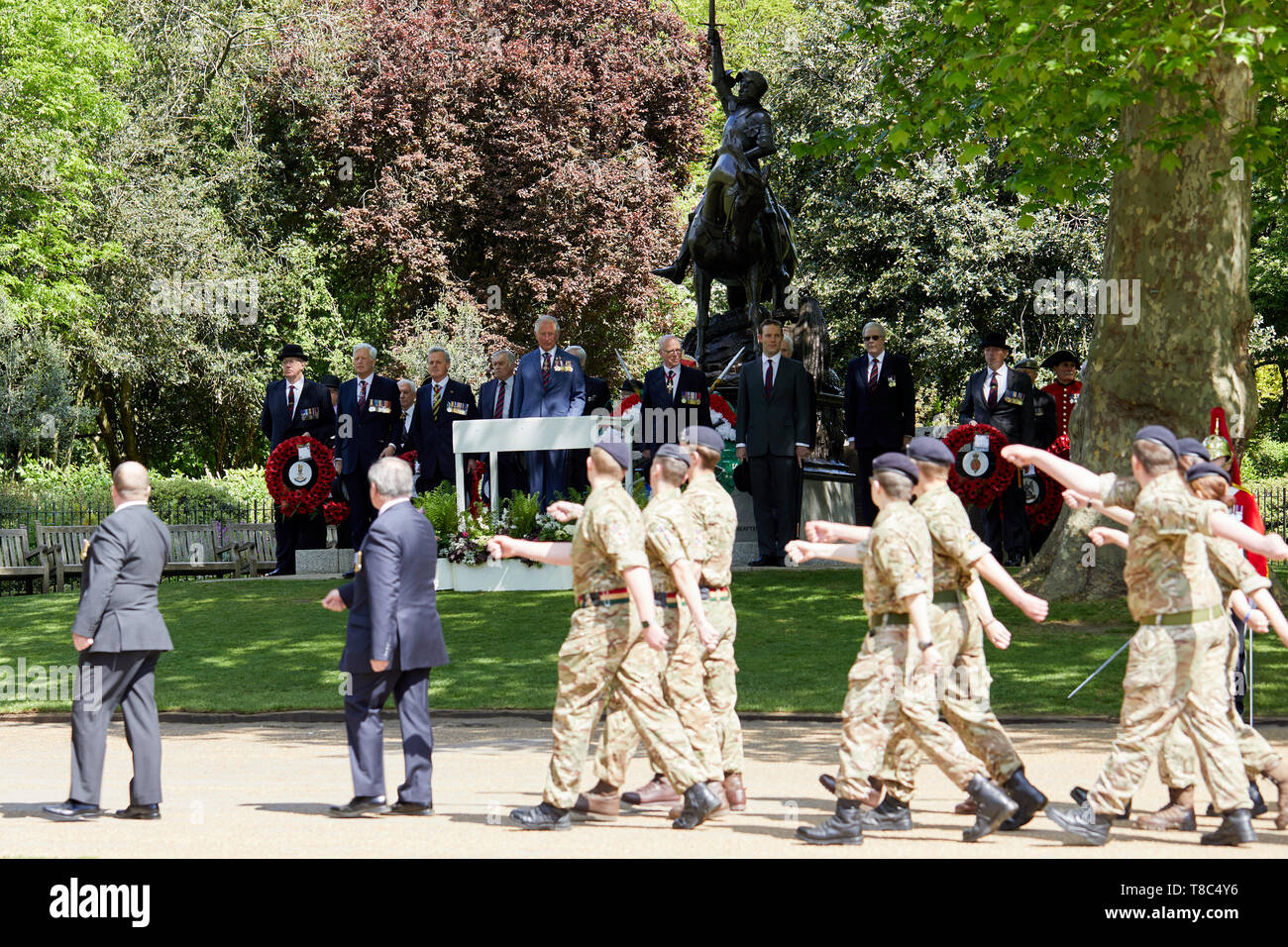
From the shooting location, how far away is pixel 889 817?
25.2 feet

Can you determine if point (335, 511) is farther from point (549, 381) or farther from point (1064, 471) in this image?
point (1064, 471)

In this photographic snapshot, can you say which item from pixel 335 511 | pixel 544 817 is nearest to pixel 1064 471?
pixel 544 817

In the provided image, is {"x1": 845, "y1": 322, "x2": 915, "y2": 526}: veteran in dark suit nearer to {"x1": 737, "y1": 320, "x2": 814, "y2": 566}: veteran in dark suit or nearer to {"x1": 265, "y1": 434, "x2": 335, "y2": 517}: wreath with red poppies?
{"x1": 737, "y1": 320, "x2": 814, "y2": 566}: veteran in dark suit

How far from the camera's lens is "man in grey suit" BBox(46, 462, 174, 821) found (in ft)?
27.1

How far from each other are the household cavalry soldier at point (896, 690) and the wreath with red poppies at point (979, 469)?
33.4ft

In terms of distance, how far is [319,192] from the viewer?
40.4m

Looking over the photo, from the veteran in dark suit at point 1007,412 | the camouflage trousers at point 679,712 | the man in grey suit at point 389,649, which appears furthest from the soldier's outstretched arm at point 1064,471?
the veteran in dark suit at point 1007,412

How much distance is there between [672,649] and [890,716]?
134 cm

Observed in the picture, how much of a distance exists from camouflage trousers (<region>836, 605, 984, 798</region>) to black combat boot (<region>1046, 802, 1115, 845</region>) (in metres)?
0.41

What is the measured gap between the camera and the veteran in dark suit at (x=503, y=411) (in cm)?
1809

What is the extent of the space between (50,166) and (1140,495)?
29486 millimetres

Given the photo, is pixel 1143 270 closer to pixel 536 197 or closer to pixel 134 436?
pixel 536 197

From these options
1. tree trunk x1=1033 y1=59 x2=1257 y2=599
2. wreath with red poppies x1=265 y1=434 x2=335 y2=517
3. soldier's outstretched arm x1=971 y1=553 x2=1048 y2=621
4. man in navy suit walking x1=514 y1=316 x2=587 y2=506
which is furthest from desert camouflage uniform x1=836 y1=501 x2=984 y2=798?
wreath with red poppies x1=265 y1=434 x2=335 y2=517

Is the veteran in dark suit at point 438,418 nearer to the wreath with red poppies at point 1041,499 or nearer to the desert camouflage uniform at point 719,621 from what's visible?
the wreath with red poppies at point 1041,499
